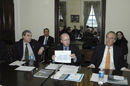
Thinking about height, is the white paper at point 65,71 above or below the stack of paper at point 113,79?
above

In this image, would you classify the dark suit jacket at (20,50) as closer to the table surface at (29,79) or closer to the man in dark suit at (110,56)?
the table surface at (29,79)

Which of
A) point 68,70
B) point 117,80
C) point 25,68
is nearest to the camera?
point 117,80

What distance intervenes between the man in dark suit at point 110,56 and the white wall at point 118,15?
113 inches

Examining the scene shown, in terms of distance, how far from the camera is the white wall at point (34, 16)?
629 centimetres

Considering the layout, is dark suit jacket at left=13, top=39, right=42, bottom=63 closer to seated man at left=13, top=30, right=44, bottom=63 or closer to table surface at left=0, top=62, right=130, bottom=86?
seated man at left=13, top=30, right=44, bottom=63

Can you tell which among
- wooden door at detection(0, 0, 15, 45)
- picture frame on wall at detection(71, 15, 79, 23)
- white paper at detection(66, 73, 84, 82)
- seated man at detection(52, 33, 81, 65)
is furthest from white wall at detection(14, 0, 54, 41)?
white paper at detection(66, 73, 84, 82)

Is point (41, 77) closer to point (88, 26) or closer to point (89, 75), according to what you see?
point (89, 75)

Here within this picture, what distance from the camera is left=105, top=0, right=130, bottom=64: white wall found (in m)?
5.69

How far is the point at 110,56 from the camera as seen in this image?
3.13m

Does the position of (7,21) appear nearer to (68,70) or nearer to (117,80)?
(68,70)

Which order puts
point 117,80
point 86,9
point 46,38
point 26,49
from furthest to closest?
1. point 86,9
2. point 46,38
3. point 26,49
4. point 117,80

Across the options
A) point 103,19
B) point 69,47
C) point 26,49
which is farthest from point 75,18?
point 69,47

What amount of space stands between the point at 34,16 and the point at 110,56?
4244 millimetres

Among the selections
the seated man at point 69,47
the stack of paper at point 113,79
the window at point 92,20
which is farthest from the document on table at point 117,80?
the window at point 92,20
